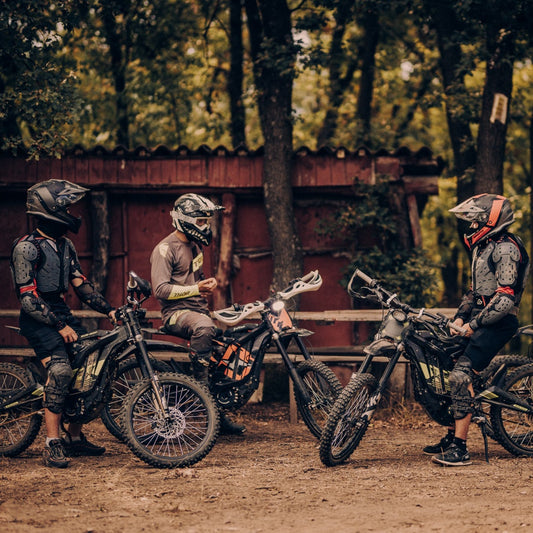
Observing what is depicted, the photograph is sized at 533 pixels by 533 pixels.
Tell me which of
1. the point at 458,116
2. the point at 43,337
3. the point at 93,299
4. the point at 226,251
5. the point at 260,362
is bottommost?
the point at 260,362

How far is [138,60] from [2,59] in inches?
299

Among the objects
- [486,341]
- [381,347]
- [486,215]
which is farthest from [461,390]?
[486,215]

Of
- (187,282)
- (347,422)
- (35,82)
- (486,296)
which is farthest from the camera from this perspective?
(35,82)

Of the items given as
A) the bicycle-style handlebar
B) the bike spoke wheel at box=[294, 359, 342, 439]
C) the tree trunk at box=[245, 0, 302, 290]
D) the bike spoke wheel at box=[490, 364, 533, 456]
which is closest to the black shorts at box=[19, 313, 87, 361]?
the bicycle-style handlebar

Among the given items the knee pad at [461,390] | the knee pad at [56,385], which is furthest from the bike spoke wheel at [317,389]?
the knee pad at [56,385]

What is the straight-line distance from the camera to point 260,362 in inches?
271

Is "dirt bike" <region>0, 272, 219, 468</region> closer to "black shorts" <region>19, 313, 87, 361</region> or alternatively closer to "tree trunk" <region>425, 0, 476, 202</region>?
"black shorts" <region>19, 313, 87, 361</region>

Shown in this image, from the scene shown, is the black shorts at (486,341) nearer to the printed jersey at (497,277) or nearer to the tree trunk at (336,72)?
the printed jersey at (497,277)

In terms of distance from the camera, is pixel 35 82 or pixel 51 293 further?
pixel 35 82

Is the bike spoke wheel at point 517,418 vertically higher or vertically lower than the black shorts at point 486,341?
lower

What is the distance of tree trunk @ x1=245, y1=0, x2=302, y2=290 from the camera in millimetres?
10305

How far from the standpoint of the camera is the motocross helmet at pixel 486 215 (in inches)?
251

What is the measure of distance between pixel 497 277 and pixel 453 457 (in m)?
1.50

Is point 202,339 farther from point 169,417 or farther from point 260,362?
point 169,417
